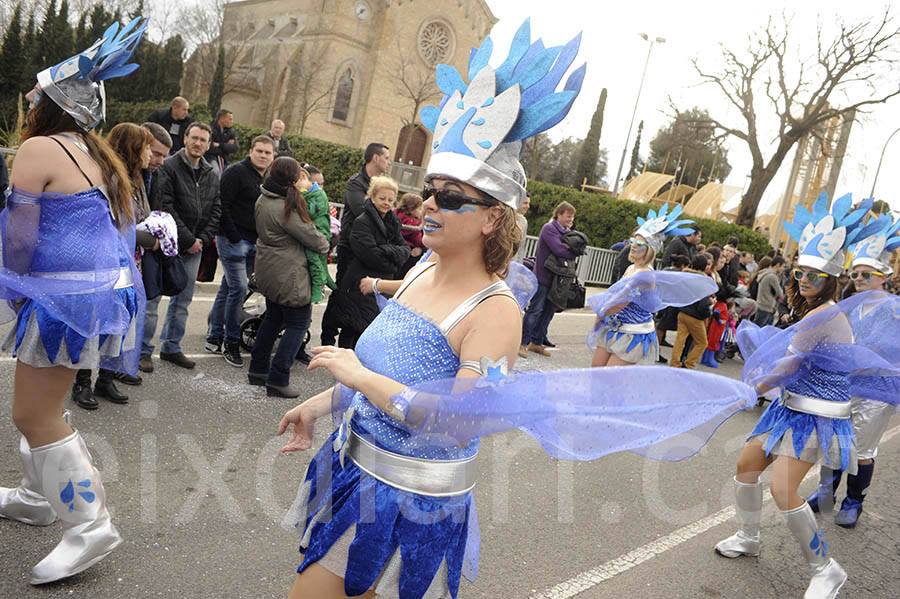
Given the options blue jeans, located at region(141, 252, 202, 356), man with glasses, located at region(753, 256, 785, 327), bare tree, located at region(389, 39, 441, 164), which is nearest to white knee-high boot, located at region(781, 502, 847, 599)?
blue jeans, located at region(141, 252, 202, 356)

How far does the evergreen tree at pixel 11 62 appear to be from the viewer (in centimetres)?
2452

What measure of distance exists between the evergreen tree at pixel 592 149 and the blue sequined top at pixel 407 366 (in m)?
37.5

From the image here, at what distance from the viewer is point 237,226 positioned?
634 cm

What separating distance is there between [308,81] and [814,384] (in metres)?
35.8

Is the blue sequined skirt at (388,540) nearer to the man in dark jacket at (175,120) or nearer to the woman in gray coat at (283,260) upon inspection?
the woman in gray coat at (283,260)

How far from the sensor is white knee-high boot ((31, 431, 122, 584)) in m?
2.81

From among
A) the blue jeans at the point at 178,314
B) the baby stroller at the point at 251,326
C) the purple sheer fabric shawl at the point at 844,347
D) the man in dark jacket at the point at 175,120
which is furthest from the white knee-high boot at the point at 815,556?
the man in dark jacket at the point at 175,120

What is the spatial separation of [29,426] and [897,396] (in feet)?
14.8

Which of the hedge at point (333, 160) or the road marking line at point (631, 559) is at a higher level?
the hedge at point (333, 160)

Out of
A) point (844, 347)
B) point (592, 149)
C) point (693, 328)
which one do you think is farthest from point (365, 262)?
point (592, 149)

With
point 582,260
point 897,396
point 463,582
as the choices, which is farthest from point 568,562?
point 582,260

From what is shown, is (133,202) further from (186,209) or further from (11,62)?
(11,62)

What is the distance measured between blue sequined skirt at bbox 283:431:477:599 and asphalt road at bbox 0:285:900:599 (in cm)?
132

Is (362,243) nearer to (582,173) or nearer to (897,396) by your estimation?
(897,396)
